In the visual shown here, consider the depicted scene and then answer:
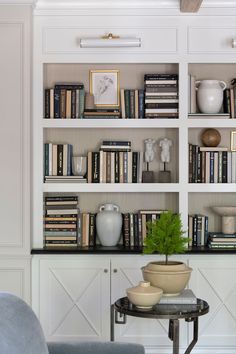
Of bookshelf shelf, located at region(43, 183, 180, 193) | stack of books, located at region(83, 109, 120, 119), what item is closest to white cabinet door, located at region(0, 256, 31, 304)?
bookshelf shelf, located at region(43, 183, 180, 193)

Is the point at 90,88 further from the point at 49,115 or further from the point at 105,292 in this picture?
the point at 105,292

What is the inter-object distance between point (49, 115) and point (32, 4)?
0.79 m

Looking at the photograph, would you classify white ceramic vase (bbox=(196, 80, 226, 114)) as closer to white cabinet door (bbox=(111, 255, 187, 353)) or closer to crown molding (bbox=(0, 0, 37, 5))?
white cabinet door (bbox=(111, 255, 187, 353))

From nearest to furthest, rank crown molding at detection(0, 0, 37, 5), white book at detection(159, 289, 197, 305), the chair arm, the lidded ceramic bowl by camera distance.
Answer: the chair arm
the lidded ceramic bowl
white book at detection(159, 289, 197, 305)
crown molding at detection(0, 0, 37, 5)

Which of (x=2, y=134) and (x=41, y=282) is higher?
(x=2, y=134)

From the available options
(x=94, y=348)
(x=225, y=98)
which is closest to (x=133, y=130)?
(x=225, y=98)

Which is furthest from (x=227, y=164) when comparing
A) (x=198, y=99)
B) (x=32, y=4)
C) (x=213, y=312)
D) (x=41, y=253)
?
(x=32, y=4)

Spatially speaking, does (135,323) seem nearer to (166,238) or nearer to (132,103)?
(166,238)

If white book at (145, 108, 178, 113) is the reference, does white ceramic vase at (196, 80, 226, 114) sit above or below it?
above

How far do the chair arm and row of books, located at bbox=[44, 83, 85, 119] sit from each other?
7.04ft

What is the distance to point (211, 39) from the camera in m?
4.70

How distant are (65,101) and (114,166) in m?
0.60

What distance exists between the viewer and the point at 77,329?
4.61 metres

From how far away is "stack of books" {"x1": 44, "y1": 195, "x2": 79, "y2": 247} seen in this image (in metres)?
4.76
